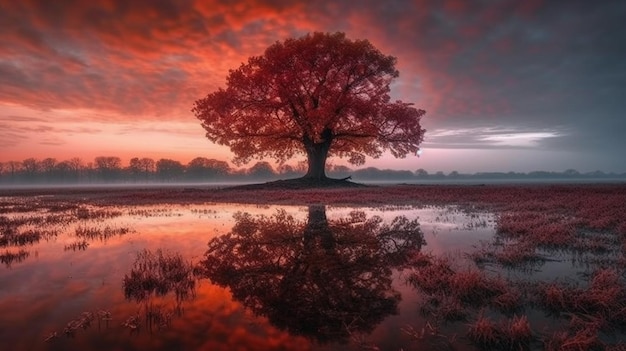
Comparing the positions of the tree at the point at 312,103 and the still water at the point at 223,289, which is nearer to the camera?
the still water at the point at 223,289

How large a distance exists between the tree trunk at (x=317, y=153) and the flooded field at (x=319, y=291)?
2880 cm

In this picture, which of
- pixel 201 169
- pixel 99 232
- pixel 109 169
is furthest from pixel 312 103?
pixel 109 169

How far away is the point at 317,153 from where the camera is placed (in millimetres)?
41406

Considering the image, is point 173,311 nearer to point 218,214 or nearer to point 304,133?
point 218,214

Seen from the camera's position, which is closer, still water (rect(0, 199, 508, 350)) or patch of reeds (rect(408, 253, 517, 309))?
still water (rect(0, 199, 508, 350))

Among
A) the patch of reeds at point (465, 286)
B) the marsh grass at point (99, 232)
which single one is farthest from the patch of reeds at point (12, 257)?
the patch of reeds at point (465, 286)

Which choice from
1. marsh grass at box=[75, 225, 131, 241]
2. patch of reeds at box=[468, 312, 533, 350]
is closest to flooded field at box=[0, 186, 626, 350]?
patch of reeds at box=[468, 312, 533, 350]

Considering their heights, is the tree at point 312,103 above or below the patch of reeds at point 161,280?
above

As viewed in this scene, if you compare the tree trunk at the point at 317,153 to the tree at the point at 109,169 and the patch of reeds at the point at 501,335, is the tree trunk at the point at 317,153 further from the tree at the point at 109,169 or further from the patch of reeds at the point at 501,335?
the tree at the point at 109,169

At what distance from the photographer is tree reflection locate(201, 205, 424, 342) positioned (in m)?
5.60

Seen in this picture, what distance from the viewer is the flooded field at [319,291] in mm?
4922

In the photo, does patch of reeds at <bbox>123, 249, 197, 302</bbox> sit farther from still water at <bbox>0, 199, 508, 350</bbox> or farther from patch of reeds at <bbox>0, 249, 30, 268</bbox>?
patch of reeds at <bbox>0, 249, 30, 268</bbox>

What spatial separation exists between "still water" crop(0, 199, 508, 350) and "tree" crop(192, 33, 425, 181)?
25.7 m

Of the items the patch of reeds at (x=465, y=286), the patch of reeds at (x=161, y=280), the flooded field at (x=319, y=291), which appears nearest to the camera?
the flooded field at (x=319, y=291)
